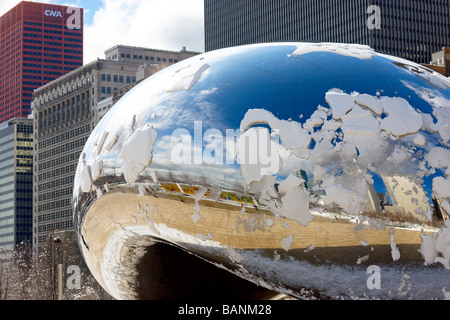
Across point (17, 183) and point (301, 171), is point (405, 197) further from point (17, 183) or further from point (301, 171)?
point (17, 183)

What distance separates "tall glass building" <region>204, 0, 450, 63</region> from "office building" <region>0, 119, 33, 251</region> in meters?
49.2

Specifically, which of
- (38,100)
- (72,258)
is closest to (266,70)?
Result: (72,258)

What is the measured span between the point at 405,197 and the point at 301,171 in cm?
108

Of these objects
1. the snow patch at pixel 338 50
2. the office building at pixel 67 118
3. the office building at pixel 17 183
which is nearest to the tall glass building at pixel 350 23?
the office building at pixel 67 118

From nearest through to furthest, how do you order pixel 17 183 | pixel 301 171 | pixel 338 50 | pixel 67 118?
pixel 301 171 < pixel 338 50 < pixel 67 118 < pixel 17 183

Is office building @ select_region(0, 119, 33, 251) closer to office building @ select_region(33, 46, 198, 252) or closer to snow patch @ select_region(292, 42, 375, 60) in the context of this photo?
office building @ select_region(33, 46, 198, 252)

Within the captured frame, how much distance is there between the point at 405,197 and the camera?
330 inches

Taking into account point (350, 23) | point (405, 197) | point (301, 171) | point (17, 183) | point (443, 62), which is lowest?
point (405, 197)

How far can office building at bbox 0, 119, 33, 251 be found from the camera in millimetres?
150500

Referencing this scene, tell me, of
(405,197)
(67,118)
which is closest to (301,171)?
(405,197)

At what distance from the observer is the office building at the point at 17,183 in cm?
15050

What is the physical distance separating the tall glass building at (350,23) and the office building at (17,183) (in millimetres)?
49231

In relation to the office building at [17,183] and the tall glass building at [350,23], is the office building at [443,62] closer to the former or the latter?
the tall glass building at [350,23]

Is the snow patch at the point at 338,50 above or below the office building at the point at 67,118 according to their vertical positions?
below
